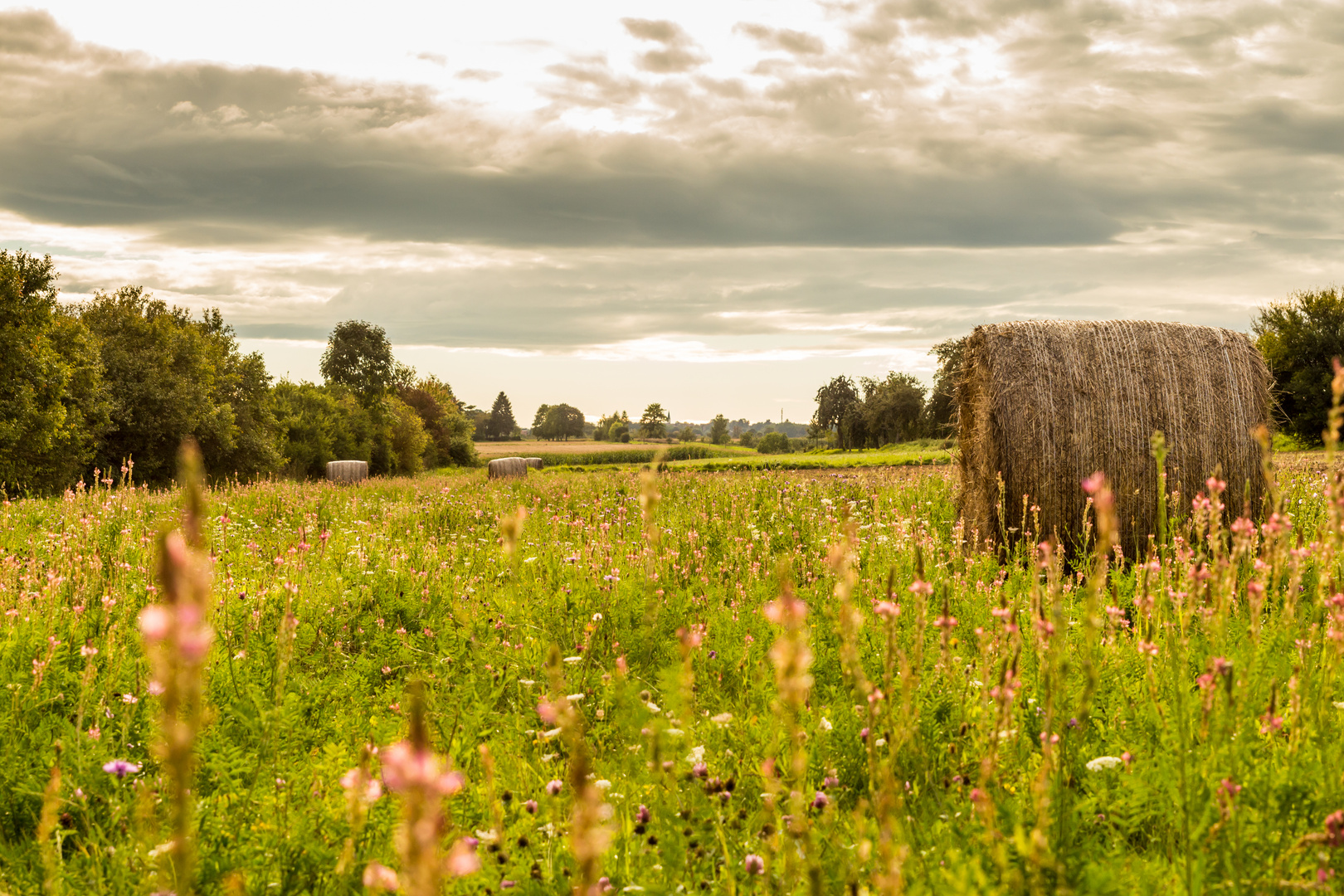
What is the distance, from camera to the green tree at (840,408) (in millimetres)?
96000

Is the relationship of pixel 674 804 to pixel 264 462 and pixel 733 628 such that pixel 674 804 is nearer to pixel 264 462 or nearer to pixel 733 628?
pixel 733 628

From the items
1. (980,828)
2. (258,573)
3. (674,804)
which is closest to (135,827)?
(674,804)

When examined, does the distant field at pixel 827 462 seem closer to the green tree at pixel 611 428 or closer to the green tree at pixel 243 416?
the green tree at pixel 243 416

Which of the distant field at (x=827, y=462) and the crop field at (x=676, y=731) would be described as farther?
the distant field at (x=827, y=462)

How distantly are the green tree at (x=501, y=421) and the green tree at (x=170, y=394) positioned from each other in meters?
116

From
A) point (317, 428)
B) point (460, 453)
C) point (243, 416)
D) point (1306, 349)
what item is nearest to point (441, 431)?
point (460, 453)

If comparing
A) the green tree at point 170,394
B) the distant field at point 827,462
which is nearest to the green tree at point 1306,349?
the distant field at point 827,462

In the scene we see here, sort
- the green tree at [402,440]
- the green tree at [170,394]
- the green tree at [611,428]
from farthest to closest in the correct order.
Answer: the green tree at [611,428]
the green tree at [402,440]
the green tree at [170,394]

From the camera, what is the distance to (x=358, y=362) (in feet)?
219

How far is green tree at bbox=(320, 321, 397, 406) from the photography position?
6600cm

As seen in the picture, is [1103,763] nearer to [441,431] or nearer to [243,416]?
[243,416]

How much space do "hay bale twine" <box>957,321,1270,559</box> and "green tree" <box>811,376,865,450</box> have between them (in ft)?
285

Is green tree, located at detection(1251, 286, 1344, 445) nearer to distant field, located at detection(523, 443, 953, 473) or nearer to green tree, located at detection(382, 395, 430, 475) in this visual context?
distant field, located at detection(523, 443, 953, 473)

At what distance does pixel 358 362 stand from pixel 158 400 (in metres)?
29.4
